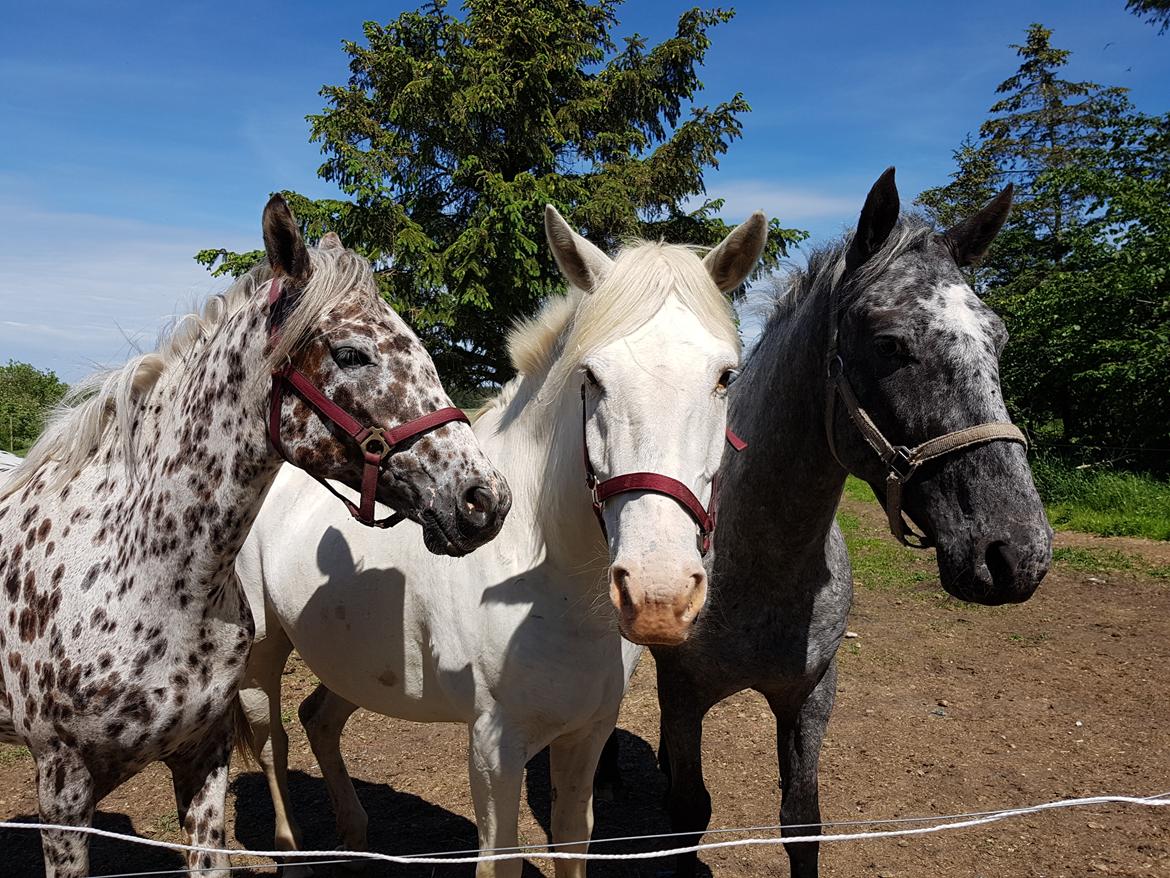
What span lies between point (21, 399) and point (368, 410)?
40892mm

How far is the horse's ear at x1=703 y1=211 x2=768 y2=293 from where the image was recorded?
1.94 m

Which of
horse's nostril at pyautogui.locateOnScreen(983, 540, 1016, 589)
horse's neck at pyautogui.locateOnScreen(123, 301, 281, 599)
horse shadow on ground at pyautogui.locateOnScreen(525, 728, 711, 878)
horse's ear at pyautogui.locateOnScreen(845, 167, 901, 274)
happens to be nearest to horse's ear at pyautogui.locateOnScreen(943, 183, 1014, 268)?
horse's ear at pyautogui.locateOnScreen(845, 167, 901, 274)

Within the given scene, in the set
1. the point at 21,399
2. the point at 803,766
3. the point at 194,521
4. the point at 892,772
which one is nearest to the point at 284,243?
the point at 194,521

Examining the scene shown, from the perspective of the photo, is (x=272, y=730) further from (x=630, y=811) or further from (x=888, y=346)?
(x=888, y=346)

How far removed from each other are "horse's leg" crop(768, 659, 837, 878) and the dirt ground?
705mm

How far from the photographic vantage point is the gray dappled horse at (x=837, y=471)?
71.1 inches

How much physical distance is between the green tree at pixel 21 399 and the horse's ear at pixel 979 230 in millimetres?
24871

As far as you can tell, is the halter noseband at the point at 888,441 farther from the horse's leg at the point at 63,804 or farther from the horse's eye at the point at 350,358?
the horse's leg at the point at 63,804

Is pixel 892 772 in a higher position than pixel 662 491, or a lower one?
lower

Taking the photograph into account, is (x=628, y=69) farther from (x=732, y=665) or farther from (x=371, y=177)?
(x=732, y=665)

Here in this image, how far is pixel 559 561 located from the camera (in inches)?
81.8

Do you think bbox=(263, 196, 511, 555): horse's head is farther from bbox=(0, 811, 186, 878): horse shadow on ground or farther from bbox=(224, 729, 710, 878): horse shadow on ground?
bbox=(0, 811, 186, 878): horse shadow on ground

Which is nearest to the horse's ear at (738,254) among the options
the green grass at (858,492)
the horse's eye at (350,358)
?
the horse's eye at (350,358)

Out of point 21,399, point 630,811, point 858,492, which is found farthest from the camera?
point 21,399
